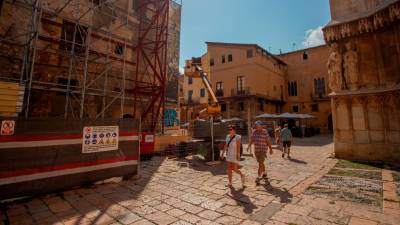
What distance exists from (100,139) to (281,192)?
15.5 ft

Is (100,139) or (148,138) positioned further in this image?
(148,138)

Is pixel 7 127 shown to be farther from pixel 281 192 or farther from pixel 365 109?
pixel 365 109

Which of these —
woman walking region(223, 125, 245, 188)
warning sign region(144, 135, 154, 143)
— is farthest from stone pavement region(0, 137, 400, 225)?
warning sign region(144, 135, 154, 143)

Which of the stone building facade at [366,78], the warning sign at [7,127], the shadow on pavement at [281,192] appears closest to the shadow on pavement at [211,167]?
the shadow on pavement at [281,192]

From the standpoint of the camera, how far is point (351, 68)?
8.70 meters

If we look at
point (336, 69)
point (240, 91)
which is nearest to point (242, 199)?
point (336, 69)

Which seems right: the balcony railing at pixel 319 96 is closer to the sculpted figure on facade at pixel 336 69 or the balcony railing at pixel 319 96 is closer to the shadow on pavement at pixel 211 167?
the sculpted figure on facade at pixel 336 69

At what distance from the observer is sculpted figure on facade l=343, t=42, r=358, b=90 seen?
28.3ft

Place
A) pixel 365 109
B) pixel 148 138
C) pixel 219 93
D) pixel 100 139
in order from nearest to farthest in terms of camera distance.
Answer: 1. pixel 100 139
2. pixel 365 109
3. pixel 148 138
4. pixel 219 93

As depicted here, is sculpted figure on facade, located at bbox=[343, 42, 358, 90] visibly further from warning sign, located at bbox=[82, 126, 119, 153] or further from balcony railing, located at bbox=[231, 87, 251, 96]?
balcony railing, located at bbox=[231, 87, 251, 96]

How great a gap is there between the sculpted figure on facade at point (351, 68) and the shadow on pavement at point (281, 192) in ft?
21.7

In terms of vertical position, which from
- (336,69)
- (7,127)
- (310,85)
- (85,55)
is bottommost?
(7,127)

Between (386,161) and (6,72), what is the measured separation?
16.2 meters

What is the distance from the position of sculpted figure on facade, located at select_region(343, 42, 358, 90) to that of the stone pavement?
4.02m
